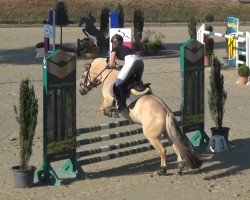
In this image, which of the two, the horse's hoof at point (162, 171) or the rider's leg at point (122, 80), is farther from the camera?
the rider's leg at point (122, 80)

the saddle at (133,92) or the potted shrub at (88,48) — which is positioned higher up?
the saddle at (133,92)

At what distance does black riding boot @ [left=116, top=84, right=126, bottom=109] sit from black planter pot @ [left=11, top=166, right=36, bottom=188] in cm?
180

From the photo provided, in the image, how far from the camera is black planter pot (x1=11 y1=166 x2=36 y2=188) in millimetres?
11148

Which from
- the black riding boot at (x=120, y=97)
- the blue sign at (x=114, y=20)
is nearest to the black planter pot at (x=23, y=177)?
the black riding boot at (x=120, y=97)

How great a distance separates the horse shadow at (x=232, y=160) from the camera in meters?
12.4

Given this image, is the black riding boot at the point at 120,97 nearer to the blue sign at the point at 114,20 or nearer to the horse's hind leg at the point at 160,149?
the horse's hind leg at the point at 160,149

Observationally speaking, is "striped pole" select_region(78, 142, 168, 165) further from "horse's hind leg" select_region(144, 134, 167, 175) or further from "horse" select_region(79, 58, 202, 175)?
"horse's hind leg" select_region(144, 134, 167, 175)

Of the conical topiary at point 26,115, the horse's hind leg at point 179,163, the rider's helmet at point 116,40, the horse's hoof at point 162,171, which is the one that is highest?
the rider's helmet at point 116,40

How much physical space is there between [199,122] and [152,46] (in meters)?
15.3

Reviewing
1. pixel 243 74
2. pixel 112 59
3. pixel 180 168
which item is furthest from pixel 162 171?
pixel 243 74

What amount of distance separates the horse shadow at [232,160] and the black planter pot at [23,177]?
2645 mm

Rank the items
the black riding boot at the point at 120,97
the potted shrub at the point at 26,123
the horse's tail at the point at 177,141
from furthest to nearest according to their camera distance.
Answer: the black riding boot at the point at 120,97 < the horse's tail at the point at 177,141 < the potted shrub at the point at 26,123

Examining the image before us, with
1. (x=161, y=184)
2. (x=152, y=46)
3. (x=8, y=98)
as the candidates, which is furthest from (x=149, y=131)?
(x=152, y=46)

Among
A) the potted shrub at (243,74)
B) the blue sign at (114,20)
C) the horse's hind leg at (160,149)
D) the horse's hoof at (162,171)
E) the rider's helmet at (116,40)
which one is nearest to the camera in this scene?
the horse's hind leg at (160,149)
